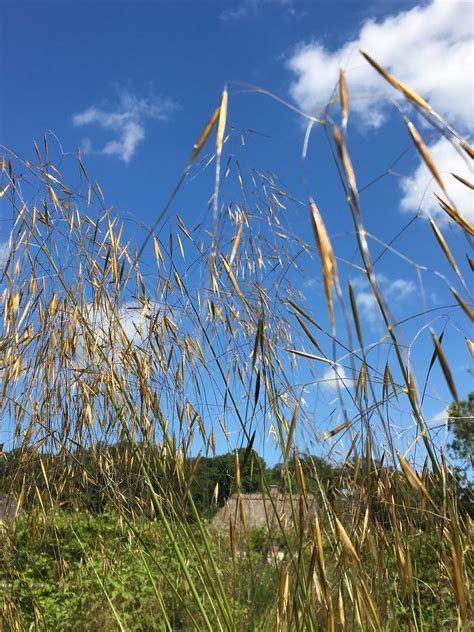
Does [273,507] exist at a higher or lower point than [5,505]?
lower

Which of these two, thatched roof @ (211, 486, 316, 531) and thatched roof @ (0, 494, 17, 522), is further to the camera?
thatched roof @ (0, 494, 17, 522)

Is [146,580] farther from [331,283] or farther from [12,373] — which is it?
[331,283]

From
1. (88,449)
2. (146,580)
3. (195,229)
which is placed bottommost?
(146,580)

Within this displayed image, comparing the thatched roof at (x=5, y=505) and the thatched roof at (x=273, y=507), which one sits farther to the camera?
the thatched roof at (x=5, y=505)

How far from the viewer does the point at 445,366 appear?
0.94 metres

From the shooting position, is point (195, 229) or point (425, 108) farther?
point (195, 229)

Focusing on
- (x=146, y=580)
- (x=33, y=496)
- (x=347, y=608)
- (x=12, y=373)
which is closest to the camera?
(x=347, y=608)

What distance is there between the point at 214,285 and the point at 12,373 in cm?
91

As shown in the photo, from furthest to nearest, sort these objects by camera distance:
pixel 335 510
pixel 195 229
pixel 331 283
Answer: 1. pixel 195 229
2. pixel 335 510
3. pixel 331 283

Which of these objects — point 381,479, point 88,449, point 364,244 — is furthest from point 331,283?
point 88,449

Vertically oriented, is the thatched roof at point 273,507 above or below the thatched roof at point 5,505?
below

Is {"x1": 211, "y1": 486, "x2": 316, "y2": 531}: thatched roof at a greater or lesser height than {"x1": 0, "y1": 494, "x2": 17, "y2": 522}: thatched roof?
lesser

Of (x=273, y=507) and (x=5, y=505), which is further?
(x=5, y=505)

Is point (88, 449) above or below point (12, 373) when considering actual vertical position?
below
